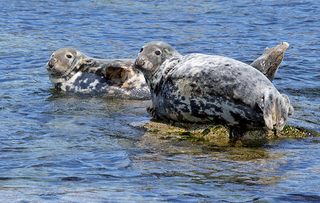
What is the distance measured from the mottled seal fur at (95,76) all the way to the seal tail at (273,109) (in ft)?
9.55

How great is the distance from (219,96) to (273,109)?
0.58 m

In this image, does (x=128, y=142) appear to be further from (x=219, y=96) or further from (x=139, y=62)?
(x=139, y=62)

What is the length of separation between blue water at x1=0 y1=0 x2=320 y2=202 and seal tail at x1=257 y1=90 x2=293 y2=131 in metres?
0.27

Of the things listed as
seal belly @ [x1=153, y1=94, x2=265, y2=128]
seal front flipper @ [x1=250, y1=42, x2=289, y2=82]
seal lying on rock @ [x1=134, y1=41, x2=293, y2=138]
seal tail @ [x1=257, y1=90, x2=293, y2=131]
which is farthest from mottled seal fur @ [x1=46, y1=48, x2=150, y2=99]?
seal tail @ [x1=257, y1=90, x2=293, y2=131]

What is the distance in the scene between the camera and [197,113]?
14.8 ft

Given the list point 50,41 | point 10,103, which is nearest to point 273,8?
point 50,41

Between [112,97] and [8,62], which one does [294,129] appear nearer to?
[112,97]

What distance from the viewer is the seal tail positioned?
153 inches

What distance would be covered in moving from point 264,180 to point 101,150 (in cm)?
155

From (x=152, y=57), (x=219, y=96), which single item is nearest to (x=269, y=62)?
(x=219, y=96)

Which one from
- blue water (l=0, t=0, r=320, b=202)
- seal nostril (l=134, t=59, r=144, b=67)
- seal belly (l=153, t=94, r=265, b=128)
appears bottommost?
blue water (l=0, t=0, r=320, b=202)

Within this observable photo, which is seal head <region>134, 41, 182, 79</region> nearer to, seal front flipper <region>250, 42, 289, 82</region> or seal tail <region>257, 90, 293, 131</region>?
seal front flipper <region>250, 42, 289, 82</region>

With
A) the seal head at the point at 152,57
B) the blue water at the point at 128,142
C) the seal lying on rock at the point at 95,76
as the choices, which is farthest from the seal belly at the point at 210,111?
the seal lying on rock at the point at 95,76

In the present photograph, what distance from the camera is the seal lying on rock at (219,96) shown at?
13.3ft
